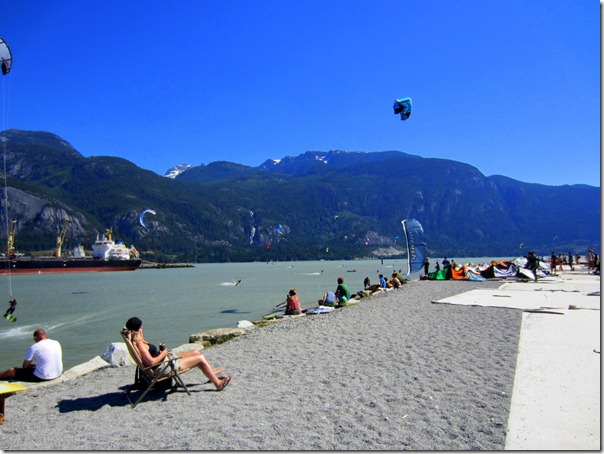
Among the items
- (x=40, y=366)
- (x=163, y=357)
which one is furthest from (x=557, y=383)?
(x=40, y=366)

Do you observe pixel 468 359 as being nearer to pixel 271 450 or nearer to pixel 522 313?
pixel 271 450

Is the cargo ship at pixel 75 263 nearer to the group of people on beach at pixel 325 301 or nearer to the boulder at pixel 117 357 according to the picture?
the group of people on beach at pixel 325 301

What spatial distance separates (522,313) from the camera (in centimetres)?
1230

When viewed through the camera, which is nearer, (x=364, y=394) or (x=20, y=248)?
(x=364, y=394)

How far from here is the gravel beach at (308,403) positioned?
4523 millimetres

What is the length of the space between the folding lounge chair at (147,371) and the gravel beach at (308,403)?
19cm

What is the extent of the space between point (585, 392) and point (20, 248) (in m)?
179

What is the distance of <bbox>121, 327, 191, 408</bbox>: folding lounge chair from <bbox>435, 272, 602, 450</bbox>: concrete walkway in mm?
3824

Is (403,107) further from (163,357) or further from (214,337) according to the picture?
(163,357)

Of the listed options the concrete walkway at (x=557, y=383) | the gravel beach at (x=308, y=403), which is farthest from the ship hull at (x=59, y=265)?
the concrete walkway at (x=557, y=383)

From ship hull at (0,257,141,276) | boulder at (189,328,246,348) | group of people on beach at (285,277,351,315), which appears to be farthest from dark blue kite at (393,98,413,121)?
ship hull at (0,257,141,276)

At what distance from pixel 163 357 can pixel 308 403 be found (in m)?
1.94

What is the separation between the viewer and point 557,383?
6.06 meters

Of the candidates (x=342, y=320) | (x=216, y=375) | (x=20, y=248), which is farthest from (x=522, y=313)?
(x=20, y=248)
